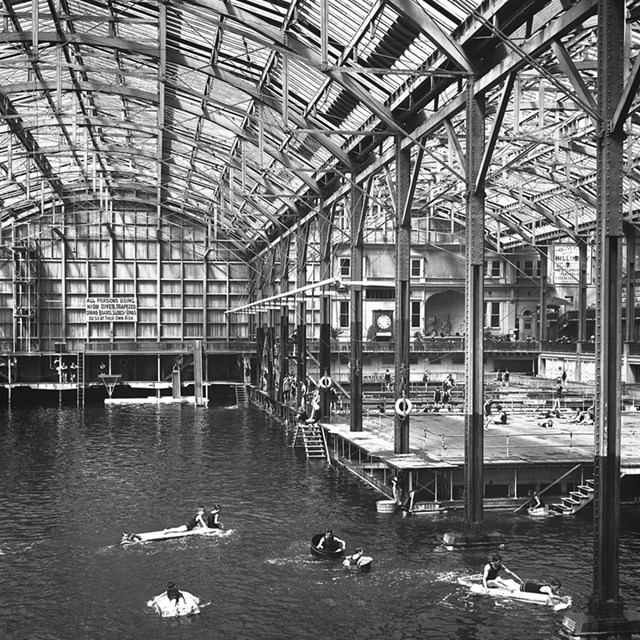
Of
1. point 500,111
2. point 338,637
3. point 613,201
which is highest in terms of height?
point 500,111

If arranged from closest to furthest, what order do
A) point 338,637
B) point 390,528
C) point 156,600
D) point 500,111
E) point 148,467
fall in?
point 338,637
point 156,600
point 500,111
point 390,528
point 148,467

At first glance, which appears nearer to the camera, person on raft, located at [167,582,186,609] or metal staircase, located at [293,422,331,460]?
person on raft, located at [167,582,186,609]

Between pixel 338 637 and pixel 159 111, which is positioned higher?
pixel 159 111

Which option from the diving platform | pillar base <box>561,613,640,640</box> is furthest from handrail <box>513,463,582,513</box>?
pillar base <box>561,613,640,640</box>

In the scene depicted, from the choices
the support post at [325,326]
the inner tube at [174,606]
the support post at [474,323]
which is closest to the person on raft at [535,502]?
the support post at [474,323]

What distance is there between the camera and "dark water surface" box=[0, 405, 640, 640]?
60.7ft

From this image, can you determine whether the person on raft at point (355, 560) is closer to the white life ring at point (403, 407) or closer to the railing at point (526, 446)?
the railing at point (526, 446)

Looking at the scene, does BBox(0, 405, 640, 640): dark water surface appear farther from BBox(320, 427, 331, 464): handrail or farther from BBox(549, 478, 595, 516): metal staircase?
BBox(320, 427, 331, 464): handrail

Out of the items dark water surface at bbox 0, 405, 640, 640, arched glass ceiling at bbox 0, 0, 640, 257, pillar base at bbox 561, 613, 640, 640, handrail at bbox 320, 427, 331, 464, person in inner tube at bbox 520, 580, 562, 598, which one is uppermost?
arched glass ceiling at bbox 0, 0, 640, 257

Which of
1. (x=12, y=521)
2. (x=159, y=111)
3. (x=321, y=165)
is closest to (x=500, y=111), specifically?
(x=12, y=521)

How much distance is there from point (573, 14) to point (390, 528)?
1635cm

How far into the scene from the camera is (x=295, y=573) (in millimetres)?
22062

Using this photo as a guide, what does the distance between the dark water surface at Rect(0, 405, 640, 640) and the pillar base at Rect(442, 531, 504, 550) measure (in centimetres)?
39

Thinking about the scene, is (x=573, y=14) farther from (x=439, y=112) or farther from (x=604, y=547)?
(x=604, y=547)
